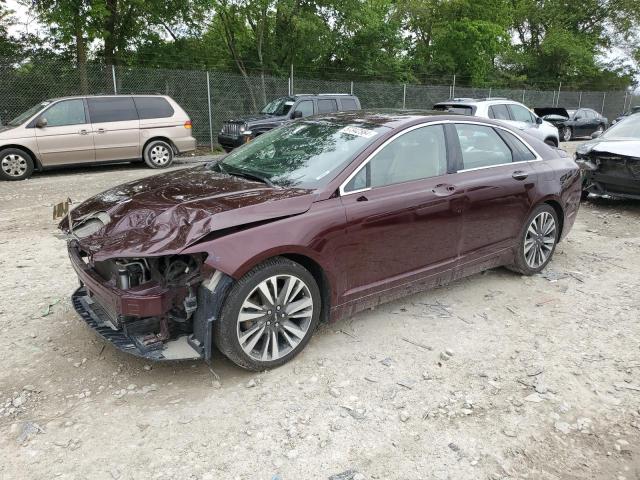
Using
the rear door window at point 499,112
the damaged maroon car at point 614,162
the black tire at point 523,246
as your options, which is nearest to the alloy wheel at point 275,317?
the black tire at point 523,246

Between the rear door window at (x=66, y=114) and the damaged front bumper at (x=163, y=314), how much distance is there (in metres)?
9.00

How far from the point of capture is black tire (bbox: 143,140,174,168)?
1212 cm

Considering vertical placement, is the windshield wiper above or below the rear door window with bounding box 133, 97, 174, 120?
below

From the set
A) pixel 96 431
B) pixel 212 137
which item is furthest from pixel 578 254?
pixel 212 137

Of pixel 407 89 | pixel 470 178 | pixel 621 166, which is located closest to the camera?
pixel 470 178

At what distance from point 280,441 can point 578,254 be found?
4.73 meters

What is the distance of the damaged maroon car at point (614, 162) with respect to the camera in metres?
7.69

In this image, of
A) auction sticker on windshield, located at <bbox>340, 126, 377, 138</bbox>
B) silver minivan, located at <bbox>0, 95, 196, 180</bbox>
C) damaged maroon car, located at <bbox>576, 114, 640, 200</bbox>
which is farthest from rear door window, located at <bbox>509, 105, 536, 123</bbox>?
auction sticker on windshield, located at <bbox>340, 126, 377, 138</bbox>

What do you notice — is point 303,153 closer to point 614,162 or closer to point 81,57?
point 614,162

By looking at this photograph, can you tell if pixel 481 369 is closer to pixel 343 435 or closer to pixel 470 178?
pixel 343 435

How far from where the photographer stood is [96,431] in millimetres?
2887

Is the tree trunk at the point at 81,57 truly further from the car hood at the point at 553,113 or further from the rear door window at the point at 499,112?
the car hood at the point at 553,113

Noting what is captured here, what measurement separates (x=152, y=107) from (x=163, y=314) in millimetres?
10106

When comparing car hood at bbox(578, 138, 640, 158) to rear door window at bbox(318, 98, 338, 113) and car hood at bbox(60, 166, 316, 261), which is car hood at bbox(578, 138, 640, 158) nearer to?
car hood at bbox(60, 166, 316, 261)
